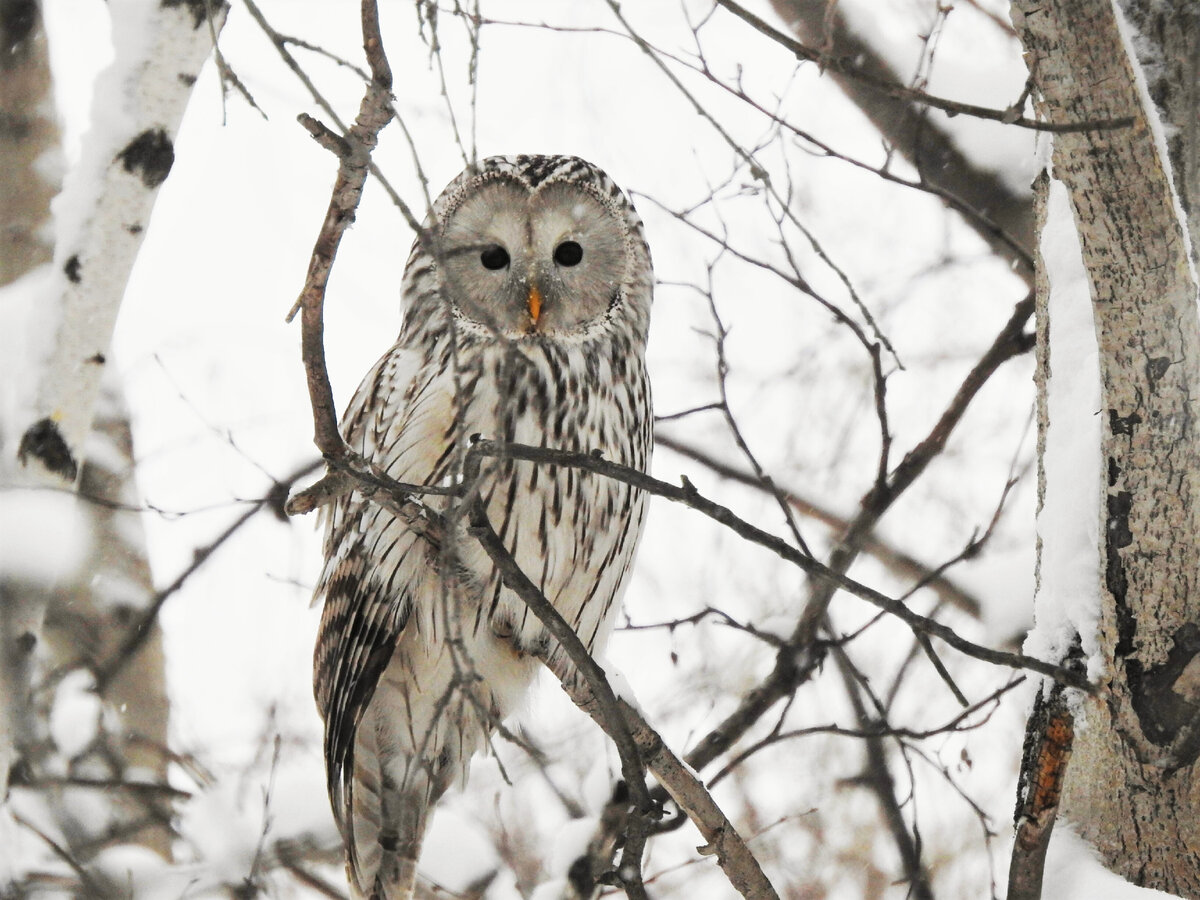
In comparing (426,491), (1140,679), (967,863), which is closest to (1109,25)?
(1140,679)

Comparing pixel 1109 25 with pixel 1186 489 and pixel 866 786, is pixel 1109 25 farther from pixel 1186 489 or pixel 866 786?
pixel 866 786

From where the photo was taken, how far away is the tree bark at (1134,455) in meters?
1.64

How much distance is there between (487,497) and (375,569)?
42 centimetres

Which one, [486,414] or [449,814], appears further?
[449,814]

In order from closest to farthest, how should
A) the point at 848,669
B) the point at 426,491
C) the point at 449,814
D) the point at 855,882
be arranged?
1. the point at 426,491
2. the point at 848,669
3. the point at 449,814
4. the point at 855,882

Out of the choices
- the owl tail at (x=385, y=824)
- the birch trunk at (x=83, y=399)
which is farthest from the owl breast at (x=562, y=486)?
the birch trunk at (x=83, y=399)

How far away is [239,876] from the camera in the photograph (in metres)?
3.79

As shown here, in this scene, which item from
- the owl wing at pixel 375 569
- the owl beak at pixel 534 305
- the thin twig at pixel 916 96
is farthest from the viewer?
the owl beak at pixel 534 305

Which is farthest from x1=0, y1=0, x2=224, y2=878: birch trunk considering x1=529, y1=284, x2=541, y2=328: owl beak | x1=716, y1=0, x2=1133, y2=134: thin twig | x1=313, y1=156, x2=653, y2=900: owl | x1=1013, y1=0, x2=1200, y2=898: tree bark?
x1=1013, y1=0, x2=1200, y2=898: tree bark

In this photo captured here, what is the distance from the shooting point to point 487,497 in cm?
264

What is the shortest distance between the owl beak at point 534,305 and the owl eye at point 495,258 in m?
0.15

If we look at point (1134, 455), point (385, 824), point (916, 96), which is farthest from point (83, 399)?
point (1134, 455)

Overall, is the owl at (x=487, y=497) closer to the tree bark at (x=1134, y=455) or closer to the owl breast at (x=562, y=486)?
the owl breast at (x=562, y=486)

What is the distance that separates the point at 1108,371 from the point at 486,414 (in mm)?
1444
